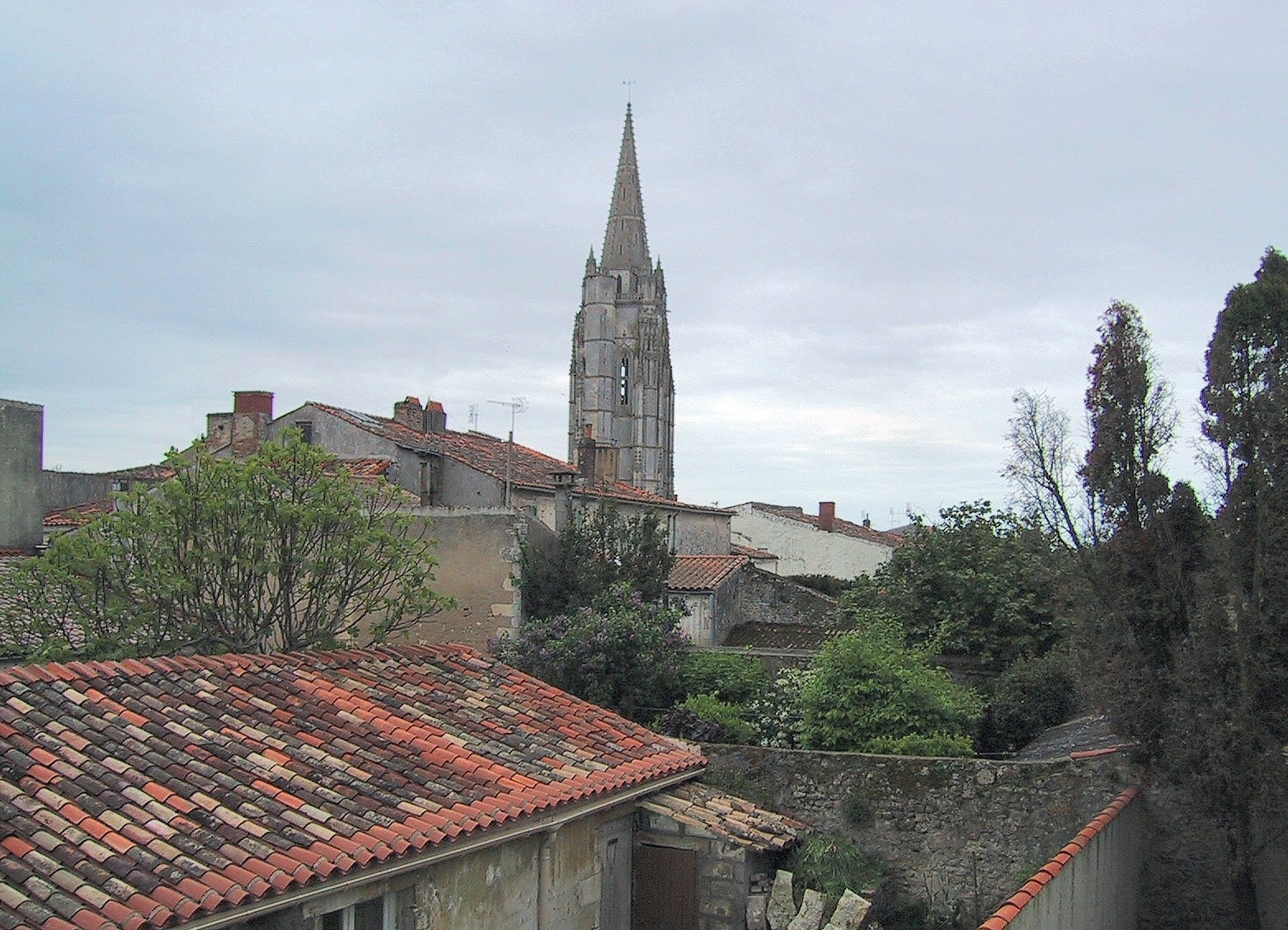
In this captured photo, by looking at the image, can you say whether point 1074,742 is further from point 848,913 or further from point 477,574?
point 477,574

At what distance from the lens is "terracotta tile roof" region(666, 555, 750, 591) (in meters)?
29.1

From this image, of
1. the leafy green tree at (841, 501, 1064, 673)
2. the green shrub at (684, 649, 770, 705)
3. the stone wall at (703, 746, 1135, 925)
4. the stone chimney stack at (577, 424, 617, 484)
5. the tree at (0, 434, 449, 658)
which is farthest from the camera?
the stone chimney stack at (577, 424, 617, 484)

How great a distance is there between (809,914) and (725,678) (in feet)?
26.1

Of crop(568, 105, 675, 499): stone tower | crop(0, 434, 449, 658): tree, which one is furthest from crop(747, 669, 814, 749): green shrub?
crop(568, 105, 675, 499): stone tower

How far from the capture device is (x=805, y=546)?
161 feet

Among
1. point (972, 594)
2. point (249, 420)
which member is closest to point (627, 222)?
point (249, 420)

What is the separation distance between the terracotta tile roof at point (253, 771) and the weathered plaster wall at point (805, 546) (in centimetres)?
3485

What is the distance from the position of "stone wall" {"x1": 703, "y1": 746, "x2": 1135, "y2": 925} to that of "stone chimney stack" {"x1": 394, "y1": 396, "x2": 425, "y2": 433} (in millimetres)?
17787

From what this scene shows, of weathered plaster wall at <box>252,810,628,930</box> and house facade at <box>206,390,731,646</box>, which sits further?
house facade at <box>206,390,731,646</box>

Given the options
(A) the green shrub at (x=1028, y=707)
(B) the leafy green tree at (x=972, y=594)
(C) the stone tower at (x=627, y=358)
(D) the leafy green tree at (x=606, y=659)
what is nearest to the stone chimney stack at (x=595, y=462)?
(B) the leafy green tree at (x=972, y=594)

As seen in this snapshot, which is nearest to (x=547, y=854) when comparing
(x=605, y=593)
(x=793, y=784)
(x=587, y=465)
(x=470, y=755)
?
(x=470, y=755)

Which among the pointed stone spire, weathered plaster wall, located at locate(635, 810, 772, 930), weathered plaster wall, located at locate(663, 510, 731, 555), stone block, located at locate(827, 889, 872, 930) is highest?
the pointed stone spire

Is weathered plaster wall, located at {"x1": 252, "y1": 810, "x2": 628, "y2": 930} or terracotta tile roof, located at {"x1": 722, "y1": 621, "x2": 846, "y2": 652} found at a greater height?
terracotta tile roof, located at {"x1": 722, "y1": 621, "x2": 846, "y2": 652}

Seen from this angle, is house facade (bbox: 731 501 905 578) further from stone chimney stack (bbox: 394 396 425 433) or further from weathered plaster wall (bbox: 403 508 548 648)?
weathered plaster wall (bbox: 403 508 548 648)
